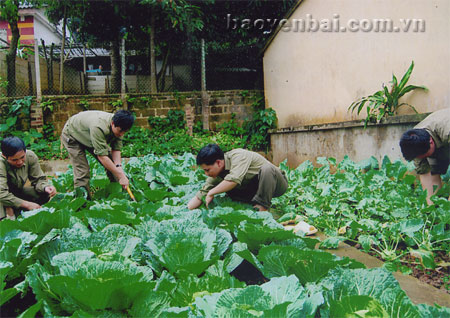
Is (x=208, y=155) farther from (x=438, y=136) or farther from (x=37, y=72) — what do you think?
(x=37, y=72)

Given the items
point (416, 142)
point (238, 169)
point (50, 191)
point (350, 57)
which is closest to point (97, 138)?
point (50, 191)

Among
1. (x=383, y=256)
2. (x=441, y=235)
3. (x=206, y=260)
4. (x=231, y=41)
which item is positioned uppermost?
(x=231, y=41)

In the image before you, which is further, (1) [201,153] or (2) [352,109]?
(2) [352,109]

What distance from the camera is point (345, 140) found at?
177 inches

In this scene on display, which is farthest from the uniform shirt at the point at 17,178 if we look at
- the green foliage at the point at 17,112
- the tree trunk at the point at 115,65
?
the tree trunk at the point at 115,65

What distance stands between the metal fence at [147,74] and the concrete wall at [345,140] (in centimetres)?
269

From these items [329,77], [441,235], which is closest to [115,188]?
[441,235]

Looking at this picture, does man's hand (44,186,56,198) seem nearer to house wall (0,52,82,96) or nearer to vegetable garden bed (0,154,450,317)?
vegetable garden bed (0,154,450,317)

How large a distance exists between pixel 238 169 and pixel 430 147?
56.7 inches

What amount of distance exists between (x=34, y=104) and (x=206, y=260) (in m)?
7.71

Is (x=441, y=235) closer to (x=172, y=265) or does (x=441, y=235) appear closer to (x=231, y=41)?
(x=172, y=265)

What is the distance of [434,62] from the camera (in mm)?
3322

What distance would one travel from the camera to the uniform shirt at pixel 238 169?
2.59 m

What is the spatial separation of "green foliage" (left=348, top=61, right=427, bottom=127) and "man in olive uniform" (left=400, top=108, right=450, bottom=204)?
107 centimetres
